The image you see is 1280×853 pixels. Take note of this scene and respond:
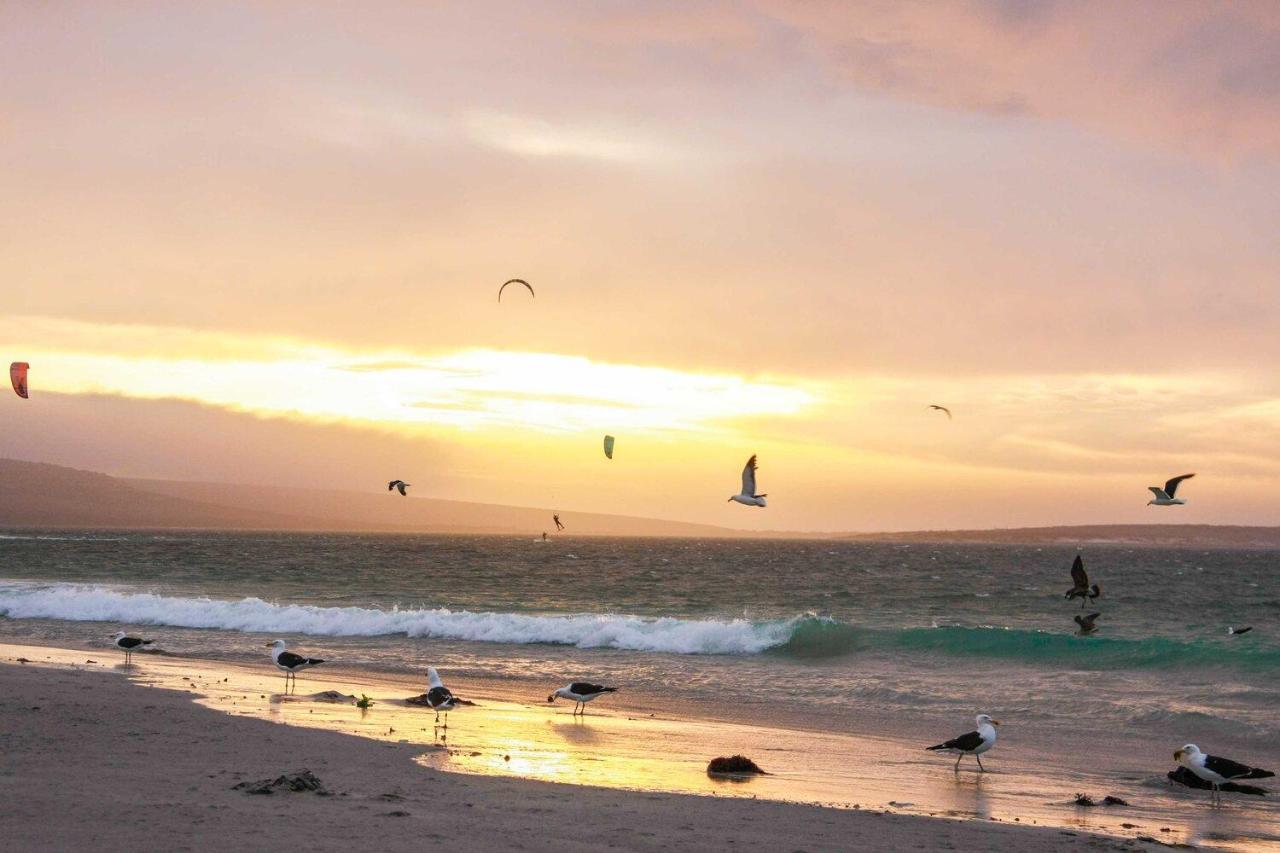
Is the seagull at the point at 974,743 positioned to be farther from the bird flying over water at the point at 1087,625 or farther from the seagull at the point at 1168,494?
the bird flying over water at the point at 1087,625

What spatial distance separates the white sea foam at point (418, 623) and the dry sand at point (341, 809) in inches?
717

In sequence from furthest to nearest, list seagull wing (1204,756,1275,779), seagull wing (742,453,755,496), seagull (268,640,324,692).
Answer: seagull wing (742,453,755,496) → seagull (268,640,324,692) → seagull wing (1204,756,1275,779)

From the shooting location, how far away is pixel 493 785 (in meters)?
10.7

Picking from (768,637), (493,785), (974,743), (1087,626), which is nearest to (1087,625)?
(1087,626)

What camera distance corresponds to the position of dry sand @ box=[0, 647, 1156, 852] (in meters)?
8.13

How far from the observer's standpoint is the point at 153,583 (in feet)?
177

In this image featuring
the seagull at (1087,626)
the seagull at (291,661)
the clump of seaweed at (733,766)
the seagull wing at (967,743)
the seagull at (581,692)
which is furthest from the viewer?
the seagull at (1087,626)

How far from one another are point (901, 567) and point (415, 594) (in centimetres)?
5258

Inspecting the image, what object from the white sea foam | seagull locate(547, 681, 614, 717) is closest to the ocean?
the white sea foam

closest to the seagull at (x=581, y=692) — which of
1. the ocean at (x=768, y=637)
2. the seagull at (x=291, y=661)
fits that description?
the ocean at (x=768, y=637)

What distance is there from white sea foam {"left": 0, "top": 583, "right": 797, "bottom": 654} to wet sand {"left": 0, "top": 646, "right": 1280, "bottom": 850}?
13579mm

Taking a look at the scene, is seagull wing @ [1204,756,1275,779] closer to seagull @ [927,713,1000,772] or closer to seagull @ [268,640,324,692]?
seagull @ [927,713,1000,772]

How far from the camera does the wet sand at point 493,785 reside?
28.1ft

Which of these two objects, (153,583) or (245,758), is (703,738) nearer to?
(245,758)
